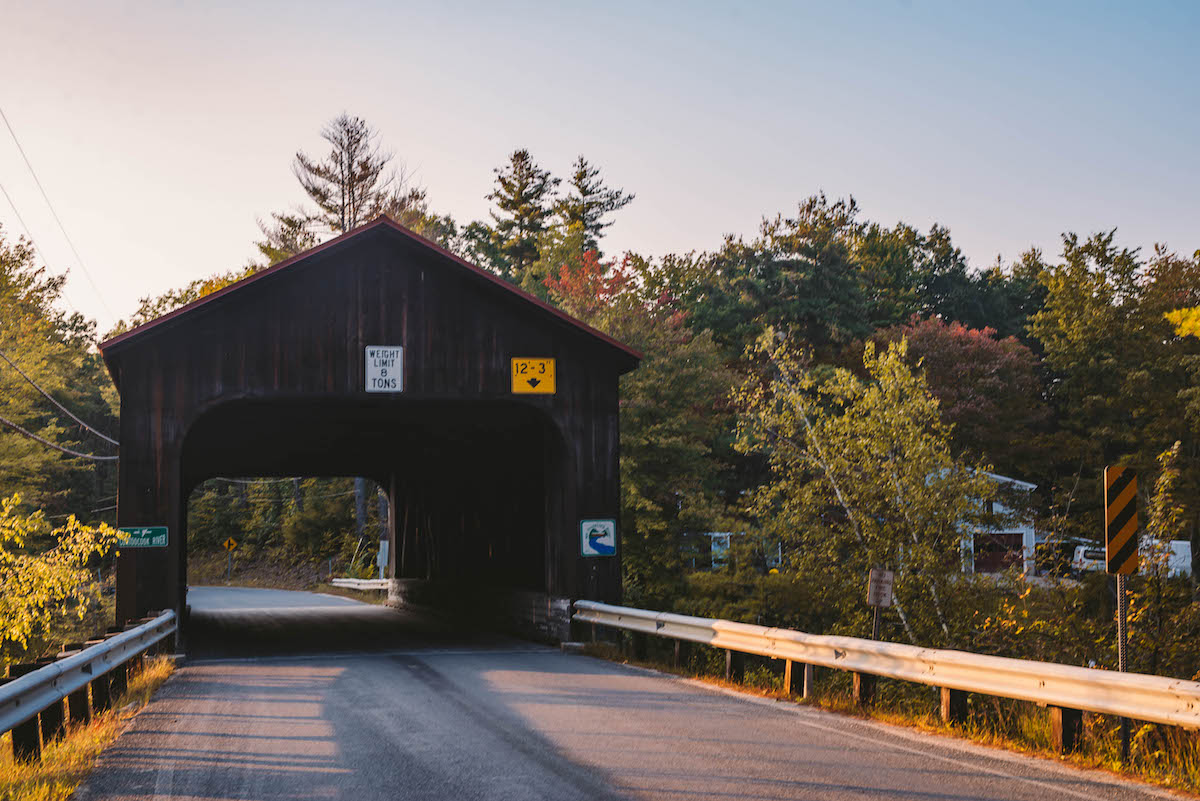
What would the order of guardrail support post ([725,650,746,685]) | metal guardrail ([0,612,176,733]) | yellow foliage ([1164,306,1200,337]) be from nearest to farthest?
metal guardrail ([0,612,176,733])
guardrail support post ([725,650,746,685])
yellow foliage ([1164,306,1200,337])

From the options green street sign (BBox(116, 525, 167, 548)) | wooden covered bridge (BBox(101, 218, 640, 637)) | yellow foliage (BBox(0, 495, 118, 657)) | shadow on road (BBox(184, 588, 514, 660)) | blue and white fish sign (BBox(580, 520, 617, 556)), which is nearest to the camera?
yellow foliage (BBox(0, 495, 118, 657))

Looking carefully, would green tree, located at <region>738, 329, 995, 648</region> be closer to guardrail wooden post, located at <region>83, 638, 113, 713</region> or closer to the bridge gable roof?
the bridge gable roof

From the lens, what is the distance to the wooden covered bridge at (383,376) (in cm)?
1695

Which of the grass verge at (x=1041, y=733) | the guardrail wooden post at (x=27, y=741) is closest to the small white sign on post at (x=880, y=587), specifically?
the grass verge at (x=1041, y=733)

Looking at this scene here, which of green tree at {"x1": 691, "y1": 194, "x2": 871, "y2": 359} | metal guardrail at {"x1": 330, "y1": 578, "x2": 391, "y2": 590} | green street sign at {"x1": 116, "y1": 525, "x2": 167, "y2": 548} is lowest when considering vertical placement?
metal guardrail at {"x1": 330, "y1": 578, "x2": 391, "y2": 590}

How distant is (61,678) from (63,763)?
4.28 ft

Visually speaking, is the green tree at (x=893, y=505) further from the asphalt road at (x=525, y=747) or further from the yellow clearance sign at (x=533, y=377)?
the asphalt road at (x=525, y=747)

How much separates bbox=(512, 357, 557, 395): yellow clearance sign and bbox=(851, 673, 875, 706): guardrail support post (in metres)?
9.08

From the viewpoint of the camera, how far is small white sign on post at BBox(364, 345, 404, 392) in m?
17.8

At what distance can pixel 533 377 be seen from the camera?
1855cm

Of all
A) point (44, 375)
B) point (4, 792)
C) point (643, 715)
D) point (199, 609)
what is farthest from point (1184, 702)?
point (44, 375)

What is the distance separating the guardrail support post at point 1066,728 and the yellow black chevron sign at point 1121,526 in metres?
1.15

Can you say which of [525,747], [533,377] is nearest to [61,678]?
[525,747]

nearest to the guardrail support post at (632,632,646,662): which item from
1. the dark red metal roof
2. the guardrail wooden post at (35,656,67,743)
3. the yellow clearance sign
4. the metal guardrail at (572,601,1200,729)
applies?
the metal guardrail at (572,601,1200,729)
